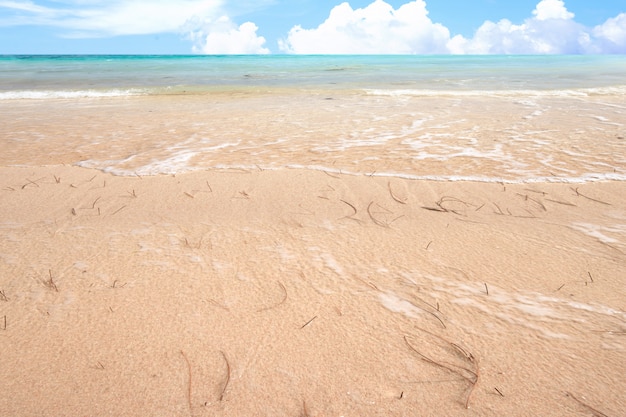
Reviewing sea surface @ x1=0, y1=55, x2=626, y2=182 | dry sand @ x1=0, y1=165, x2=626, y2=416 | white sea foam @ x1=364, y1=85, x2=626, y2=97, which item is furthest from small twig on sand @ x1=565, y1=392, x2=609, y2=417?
white sea foam @ x1=364, y1=85, x2=626, y2=97

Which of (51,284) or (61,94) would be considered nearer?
(51,284)

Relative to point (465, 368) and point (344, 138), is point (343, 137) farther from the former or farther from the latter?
point (465, 368)

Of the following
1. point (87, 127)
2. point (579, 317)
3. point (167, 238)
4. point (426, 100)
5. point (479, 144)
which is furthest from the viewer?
point (426, 100)

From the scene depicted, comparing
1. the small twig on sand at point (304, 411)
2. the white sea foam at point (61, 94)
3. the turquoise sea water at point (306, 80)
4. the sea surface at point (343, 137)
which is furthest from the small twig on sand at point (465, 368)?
the white sea foam at point (61, 94)

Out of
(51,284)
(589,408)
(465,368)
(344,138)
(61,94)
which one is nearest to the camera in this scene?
(589,408)

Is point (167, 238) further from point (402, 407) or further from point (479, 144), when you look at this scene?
point (479, 144)

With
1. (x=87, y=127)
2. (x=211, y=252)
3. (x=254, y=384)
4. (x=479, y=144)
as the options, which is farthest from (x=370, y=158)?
(x=87, y=127)

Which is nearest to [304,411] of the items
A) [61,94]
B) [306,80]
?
[61,94]

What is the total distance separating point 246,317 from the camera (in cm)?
159

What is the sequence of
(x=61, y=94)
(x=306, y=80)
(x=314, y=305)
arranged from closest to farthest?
(x=314, y=305) < (x=61, y=94) < (x=306, y=80)

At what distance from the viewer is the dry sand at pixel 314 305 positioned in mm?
1244

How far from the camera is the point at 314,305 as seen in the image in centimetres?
166

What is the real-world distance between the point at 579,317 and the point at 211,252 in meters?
1.65

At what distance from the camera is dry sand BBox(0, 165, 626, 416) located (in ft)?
4.08
